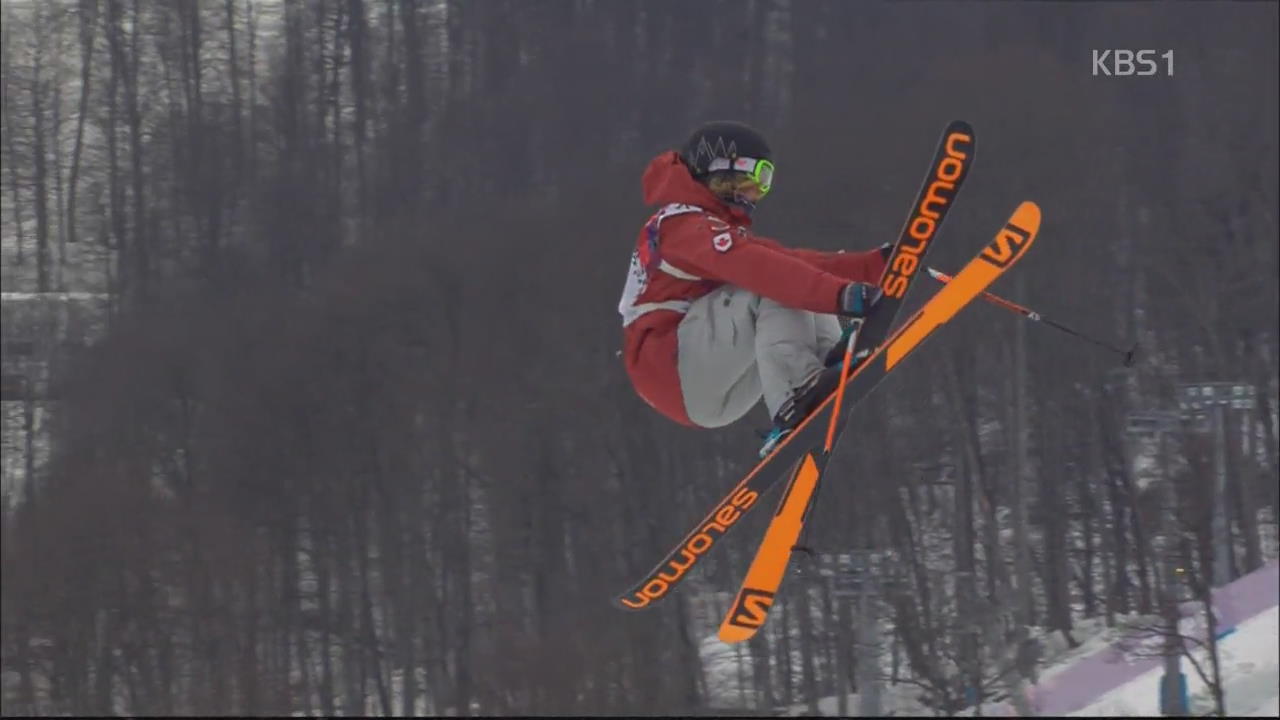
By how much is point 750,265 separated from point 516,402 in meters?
30.8

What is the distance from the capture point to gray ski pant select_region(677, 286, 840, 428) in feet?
19.9

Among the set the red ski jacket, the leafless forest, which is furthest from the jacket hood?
the leafless forest

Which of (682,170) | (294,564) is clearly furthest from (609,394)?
(682,170)

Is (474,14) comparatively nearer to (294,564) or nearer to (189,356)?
(294,564)

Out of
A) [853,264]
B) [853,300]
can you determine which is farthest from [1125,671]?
[853,300]

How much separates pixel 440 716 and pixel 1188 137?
50.9ft

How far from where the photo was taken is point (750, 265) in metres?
5.89

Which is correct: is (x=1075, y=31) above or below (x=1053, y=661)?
above

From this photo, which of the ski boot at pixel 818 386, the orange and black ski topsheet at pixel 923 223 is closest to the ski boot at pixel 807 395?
the ski boot at pixel 818 386

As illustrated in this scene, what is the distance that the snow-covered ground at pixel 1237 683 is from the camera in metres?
25.7

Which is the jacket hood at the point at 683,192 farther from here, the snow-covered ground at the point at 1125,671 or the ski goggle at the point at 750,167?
the snow-covered ground at the point at 1125,671

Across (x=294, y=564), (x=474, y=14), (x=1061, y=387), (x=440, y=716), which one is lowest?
(x=440, y=716)

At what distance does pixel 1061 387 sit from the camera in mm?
33469

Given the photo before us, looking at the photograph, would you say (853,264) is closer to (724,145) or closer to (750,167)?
(750,167)
